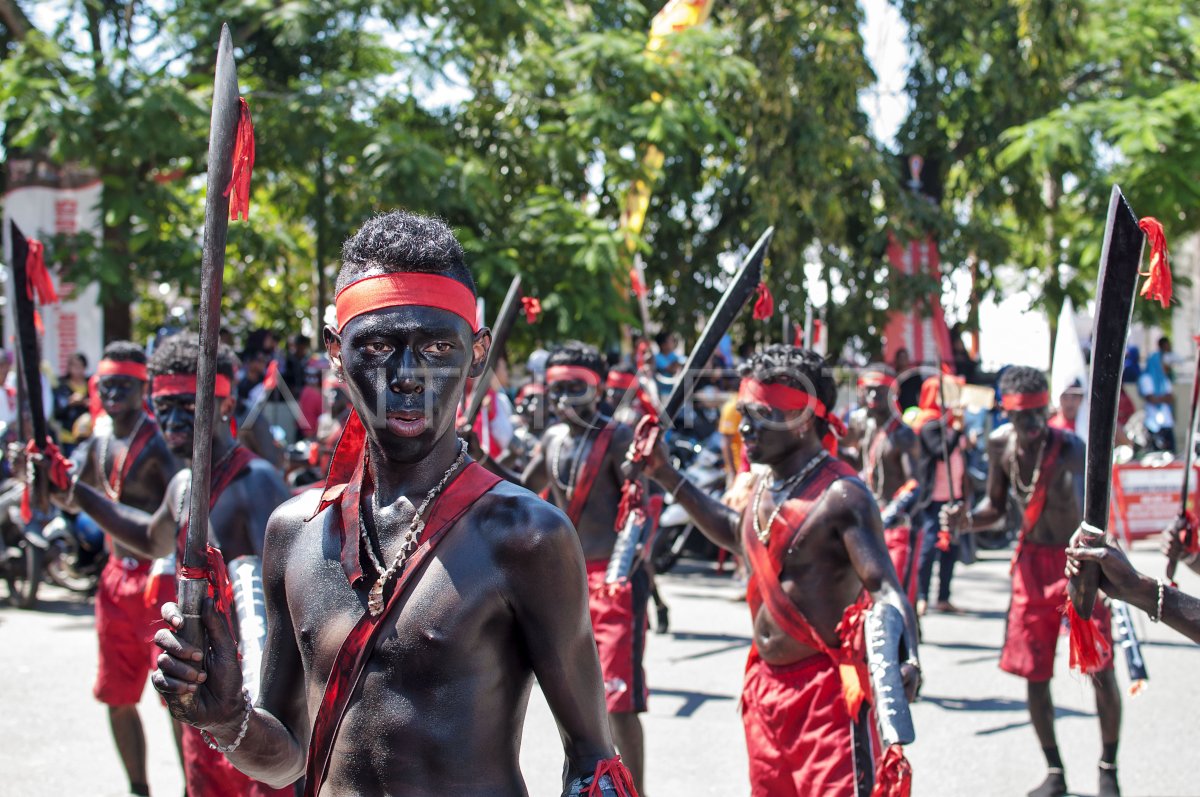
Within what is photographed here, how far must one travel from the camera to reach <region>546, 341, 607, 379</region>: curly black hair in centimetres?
736

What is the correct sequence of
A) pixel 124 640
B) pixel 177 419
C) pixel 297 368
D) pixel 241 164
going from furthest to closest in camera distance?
pixel 297 368, pixel 124 640, pixel 177 419, pixel 241 164

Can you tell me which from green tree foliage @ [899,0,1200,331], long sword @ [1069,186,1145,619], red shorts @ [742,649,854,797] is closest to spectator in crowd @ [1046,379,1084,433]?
red shorts @ [742,649,854,797]

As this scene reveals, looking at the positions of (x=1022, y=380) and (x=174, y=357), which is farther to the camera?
(x=1022, y=380)

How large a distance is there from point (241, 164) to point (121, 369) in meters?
4.70

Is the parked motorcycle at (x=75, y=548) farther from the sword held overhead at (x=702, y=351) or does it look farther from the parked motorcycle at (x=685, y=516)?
the sword held overhead at (x=702, y=351)

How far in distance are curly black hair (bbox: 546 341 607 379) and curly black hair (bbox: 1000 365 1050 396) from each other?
2.30 m

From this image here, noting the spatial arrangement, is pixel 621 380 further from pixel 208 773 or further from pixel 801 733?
pixel 208 773

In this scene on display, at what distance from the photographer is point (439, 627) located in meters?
2.16

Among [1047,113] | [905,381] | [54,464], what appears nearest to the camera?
[54,464]

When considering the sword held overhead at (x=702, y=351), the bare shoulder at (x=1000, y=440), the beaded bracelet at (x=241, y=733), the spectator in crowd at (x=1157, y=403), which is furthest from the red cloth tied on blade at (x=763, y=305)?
the spectator in crowd at (x=1157, y=403)

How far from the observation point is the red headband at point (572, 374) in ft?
23.9

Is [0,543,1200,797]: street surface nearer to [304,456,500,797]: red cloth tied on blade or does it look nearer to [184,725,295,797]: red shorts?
[184,725,295,797]: red shorts

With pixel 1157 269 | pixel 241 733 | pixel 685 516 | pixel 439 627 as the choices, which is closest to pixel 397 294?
pixel 439 627

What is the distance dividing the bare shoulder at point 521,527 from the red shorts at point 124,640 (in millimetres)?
3837
